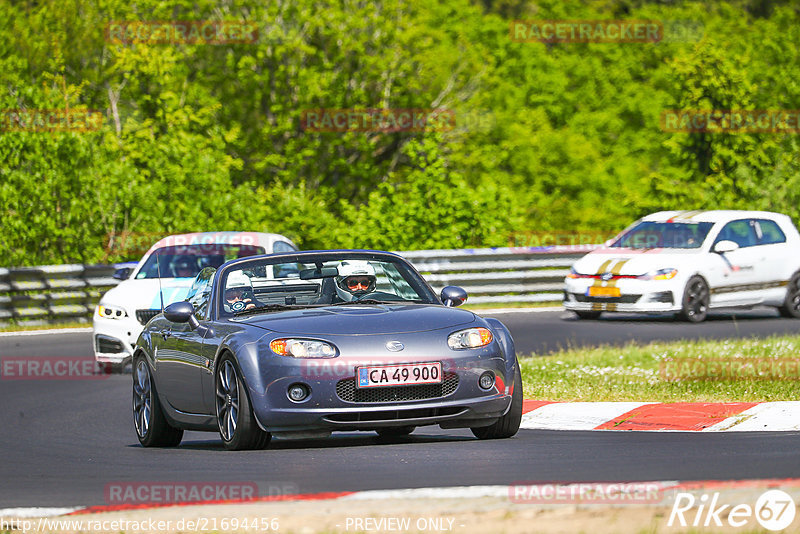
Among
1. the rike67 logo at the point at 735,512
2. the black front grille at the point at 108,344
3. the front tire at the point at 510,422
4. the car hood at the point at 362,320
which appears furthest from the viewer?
the black front grille at the point at 108,344

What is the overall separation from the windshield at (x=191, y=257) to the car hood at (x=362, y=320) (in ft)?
24.9

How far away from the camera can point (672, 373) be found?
13391mm

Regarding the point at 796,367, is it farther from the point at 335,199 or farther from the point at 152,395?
the point at 335,199

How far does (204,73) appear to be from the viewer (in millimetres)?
43500

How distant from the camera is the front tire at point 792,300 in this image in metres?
22.2

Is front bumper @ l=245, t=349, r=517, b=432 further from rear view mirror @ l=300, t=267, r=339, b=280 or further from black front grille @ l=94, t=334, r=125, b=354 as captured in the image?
black front grille @ l=94, t=334, r=125, b=354

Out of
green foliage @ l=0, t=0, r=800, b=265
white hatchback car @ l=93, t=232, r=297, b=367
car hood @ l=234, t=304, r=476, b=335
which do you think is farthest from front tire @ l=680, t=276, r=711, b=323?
car hood @ l=234, t=304, r=476, b=335

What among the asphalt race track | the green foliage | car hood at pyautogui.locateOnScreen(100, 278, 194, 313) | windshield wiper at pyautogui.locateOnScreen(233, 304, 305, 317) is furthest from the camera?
the green foliage

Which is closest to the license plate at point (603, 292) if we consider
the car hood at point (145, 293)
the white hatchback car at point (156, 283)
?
the white hatchback car at point (156, 283)

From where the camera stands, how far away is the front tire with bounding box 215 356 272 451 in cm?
905

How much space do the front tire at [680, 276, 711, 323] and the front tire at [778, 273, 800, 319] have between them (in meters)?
1.57

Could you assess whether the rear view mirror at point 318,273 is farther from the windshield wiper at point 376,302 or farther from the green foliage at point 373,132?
the green foliage at point 373,132

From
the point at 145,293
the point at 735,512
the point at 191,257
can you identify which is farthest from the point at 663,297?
the point at 735,512

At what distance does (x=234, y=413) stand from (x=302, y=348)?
2.28 ft
